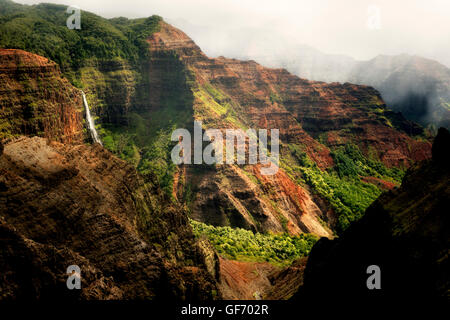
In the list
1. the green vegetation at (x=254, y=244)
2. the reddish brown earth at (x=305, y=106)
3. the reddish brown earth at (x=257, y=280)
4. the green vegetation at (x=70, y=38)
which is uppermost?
the green vegetation at (x=70, y=38)

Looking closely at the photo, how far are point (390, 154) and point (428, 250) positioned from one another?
418 feet

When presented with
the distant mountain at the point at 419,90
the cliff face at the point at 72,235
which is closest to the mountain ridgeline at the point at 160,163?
the cliff face at the point at 72,235

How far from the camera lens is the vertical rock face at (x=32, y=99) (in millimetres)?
57656

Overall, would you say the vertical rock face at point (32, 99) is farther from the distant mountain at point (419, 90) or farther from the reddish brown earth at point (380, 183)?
the distant mountain at point (419, 90)

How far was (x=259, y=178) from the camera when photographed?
91500mm

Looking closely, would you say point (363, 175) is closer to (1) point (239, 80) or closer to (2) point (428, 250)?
(1) point (239, 80)

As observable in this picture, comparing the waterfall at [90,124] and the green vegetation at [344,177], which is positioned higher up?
the waterfall at [90,124]

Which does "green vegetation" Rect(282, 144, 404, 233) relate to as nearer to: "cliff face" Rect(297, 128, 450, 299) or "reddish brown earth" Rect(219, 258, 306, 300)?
"reddish brown earth" Rect(219, 258, 306, 300)

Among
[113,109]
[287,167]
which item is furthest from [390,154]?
[113,109]

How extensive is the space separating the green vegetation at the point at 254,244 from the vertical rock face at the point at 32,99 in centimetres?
3423

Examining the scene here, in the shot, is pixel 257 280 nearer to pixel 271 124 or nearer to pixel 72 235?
pixel 72 235

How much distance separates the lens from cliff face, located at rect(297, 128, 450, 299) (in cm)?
2159

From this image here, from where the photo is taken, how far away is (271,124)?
456 ft

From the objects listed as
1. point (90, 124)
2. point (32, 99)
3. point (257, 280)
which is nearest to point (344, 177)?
point (257, 280)
